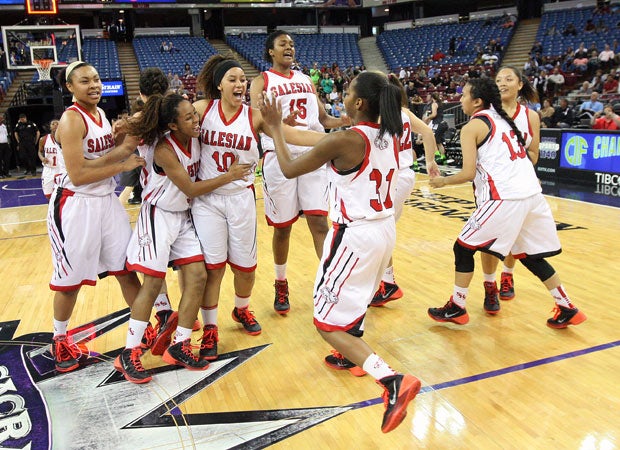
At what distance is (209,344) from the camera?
145 inches

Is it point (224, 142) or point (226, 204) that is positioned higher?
point (224, 142)

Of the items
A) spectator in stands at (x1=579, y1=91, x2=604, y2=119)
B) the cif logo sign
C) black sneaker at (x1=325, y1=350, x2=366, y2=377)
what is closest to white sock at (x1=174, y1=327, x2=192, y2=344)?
black sneaker at (x1=325, y1=350, x2=366, y2=377)

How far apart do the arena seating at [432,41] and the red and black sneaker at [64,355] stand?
71.8 ft

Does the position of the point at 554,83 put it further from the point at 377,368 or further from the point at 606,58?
the point at 377,368

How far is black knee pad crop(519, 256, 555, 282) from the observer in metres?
3.91

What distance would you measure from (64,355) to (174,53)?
24075 millimetres

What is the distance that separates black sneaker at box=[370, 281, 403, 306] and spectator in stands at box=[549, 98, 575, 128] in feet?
29.6

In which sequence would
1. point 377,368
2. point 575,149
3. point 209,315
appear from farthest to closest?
1. point 575,149
2. point 209,315
3. point 377,368

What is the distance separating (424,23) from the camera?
29797 mm

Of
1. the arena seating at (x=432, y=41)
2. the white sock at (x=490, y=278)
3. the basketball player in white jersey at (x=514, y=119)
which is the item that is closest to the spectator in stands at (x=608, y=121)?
the basketball player in white jersey at (x=514, y=119)

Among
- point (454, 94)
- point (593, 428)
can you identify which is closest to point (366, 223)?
point (593, 428)

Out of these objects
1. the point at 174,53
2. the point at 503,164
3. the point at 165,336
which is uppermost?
the point at 174,53

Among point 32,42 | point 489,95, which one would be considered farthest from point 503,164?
point 32,42

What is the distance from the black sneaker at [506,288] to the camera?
15.2ft
